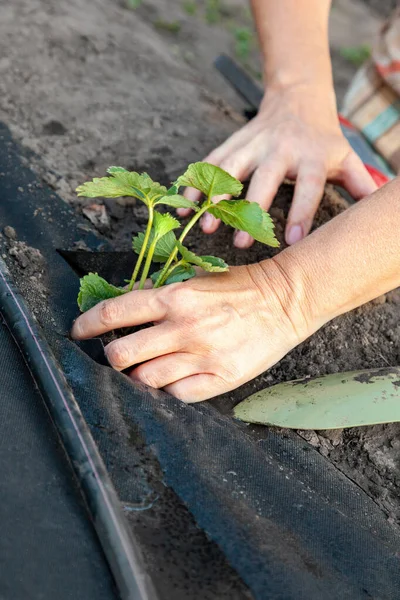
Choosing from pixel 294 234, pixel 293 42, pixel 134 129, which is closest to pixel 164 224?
pixel 294 234

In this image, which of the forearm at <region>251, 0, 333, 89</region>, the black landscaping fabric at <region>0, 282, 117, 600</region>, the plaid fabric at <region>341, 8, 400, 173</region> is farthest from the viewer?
the plaid fabric at <region>341, 8, 400, 173</region>

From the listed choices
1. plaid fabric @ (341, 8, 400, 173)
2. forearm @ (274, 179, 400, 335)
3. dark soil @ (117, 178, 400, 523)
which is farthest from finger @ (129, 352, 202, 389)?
plaid fabric @ (341, 8, 400, 173)

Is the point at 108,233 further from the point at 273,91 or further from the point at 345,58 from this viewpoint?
the point at 345,58

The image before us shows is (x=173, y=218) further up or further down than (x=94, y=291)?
further up

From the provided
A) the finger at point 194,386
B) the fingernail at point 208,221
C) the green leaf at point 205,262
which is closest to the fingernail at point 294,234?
the fingernail at point 208,221

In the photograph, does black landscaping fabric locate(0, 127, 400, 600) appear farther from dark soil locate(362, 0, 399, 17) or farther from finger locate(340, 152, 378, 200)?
dark soil locate(362, 0, 399, 17)

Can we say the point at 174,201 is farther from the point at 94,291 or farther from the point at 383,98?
the point at 383,98

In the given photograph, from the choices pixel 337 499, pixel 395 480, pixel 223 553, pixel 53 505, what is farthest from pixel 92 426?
pixel 395 480
